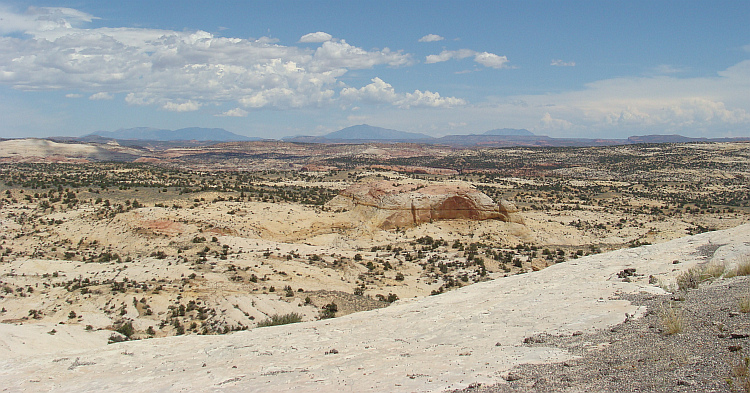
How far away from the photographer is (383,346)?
8.73m

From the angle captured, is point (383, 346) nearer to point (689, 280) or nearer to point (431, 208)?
point (689, 280)

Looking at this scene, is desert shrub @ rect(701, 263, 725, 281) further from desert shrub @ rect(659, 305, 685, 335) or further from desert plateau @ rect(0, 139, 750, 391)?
desert shrub @ rect(659, 305, 685, 335)

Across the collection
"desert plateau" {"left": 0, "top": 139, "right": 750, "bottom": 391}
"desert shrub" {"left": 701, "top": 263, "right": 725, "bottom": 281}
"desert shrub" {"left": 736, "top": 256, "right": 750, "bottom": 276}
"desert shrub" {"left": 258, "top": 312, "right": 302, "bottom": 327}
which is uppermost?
"desert shrub" {"left": 736, "top": 256, "right": 750, "bottom": 276}

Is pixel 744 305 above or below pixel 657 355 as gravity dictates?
above

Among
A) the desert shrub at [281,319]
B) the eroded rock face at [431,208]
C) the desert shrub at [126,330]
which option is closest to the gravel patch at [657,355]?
the desert shrub at [281,319]

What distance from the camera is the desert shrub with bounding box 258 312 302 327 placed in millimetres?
13117

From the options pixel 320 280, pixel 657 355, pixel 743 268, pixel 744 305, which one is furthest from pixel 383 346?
pixel 320 280

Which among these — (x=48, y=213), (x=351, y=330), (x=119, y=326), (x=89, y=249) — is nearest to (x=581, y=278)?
(x=351, y=330)

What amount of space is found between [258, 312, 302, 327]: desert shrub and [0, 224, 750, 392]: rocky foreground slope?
51.6 inches

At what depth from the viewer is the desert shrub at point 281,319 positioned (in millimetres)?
13117

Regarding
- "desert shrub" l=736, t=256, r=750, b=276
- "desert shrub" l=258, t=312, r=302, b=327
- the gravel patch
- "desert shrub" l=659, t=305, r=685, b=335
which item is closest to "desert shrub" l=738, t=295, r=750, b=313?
the gravel patch

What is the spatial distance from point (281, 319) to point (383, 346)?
18.0ft

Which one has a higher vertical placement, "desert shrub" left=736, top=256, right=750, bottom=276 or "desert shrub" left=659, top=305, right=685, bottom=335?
"desert shrub" left=736, top=256, right=750, bottom=276

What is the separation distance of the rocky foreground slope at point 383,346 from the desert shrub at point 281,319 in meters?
1.31
